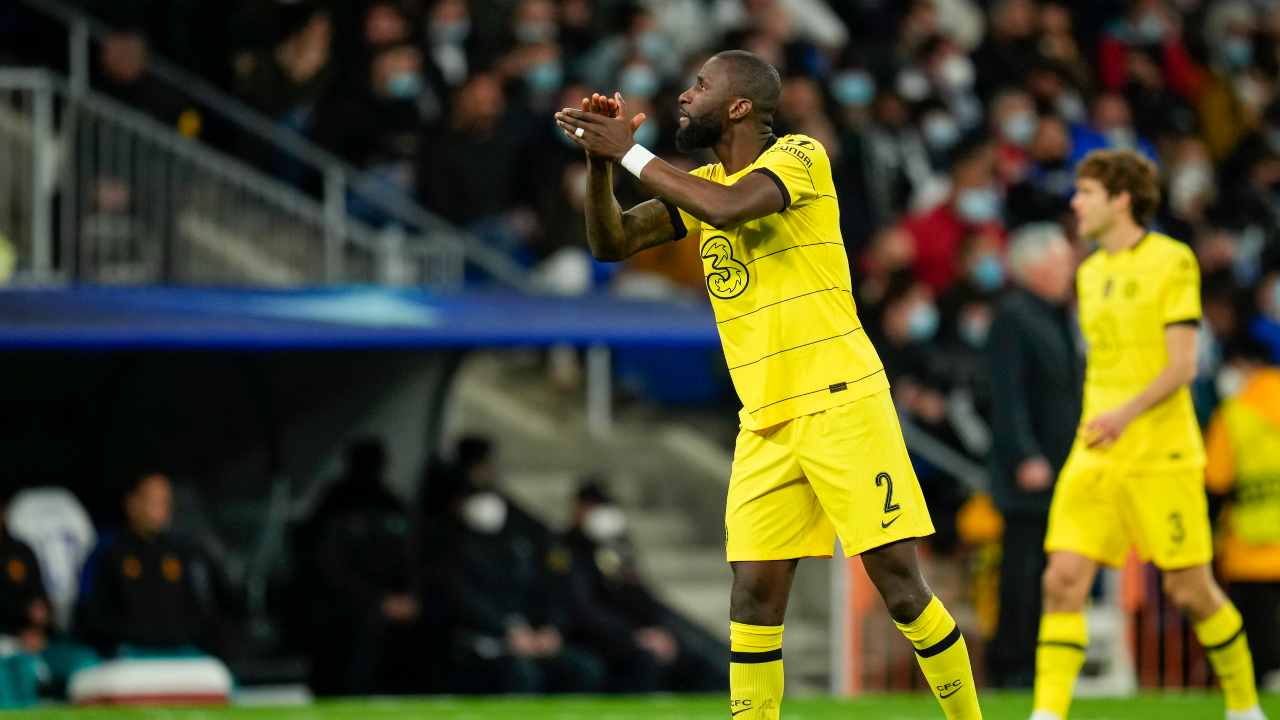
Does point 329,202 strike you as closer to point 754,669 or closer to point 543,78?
point 543,78

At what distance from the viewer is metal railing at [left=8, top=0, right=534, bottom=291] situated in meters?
14.3

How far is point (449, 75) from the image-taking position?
54.0ft

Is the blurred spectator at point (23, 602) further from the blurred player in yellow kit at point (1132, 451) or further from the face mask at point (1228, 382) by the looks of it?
the face mask at point (1228, 382)

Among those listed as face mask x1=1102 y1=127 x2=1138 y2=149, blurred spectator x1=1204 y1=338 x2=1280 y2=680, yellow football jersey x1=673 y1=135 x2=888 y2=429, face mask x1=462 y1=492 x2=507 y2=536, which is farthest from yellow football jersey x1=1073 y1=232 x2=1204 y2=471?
face mask x1=1102 y1=127 x2=1138 y2=149

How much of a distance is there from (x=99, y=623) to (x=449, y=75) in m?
5.67

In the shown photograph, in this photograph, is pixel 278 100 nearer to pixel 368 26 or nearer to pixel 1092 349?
pixel 368 26

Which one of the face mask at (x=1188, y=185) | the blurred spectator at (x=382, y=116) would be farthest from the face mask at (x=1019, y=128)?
the blurred spectator at (x=382, y=116)

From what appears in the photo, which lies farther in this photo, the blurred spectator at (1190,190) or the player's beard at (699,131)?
the blurred spectator at (1190,190)

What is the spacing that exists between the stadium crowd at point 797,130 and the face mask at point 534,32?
2 centimetres

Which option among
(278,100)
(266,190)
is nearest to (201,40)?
(278,100)

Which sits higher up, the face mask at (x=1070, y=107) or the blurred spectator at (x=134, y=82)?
the face mask at (x=1070, y=107)

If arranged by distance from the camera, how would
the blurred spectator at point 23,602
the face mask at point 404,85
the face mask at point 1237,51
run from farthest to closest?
the face mask at point 1237,51 → the face mask at point 404,85 → the blurred spectator at point 23,602

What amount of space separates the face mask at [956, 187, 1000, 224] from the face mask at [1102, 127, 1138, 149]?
6.39 ft

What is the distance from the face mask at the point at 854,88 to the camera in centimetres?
1898
